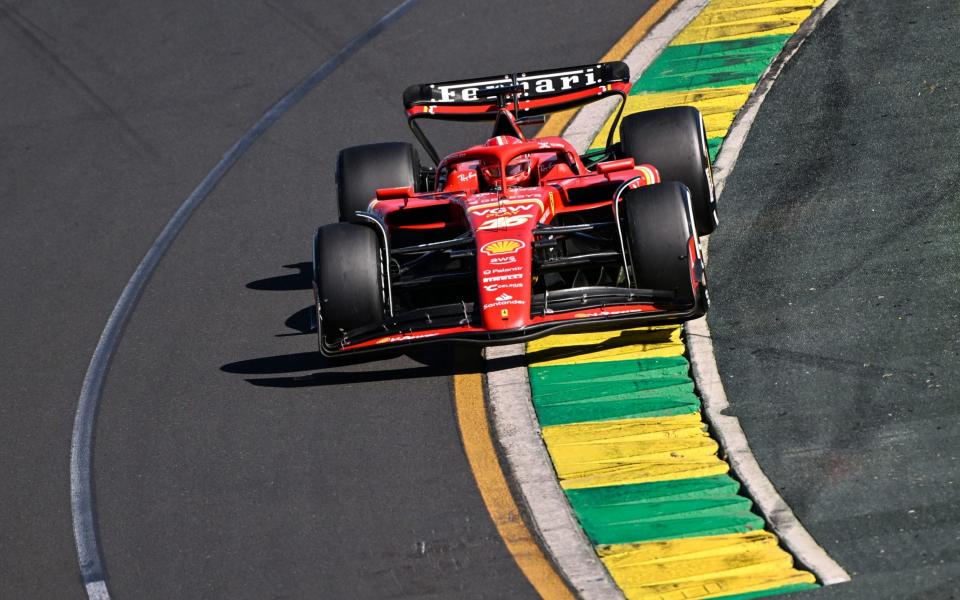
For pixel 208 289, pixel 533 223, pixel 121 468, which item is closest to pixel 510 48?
pixel 208 289

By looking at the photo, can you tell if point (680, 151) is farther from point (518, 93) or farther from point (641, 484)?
point (641, 484)

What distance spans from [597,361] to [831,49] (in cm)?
552

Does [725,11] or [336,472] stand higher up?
[725,11]

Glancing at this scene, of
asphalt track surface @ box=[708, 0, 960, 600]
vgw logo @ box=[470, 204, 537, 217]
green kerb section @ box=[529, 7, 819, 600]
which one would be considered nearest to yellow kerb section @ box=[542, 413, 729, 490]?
green kerb section @ box=[529, 7, 819, 600]

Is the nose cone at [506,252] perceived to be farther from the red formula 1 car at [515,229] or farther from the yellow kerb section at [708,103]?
the yellow kerb section at [708,103]

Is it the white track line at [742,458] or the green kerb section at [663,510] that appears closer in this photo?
the white track line at [742,458]

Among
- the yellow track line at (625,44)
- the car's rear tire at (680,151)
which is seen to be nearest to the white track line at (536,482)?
the car's rear tire at (680,151)

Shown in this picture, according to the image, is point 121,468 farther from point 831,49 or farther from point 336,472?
point 831,49

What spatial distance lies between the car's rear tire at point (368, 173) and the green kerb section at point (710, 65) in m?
3.47

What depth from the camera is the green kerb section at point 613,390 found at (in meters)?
9.10

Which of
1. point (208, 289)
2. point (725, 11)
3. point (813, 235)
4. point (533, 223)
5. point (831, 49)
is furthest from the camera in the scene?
point (725, 11)

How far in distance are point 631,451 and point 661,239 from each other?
58.2 inches

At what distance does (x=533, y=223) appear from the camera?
9.75 meters

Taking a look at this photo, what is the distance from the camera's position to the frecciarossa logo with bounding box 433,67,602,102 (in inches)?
451
